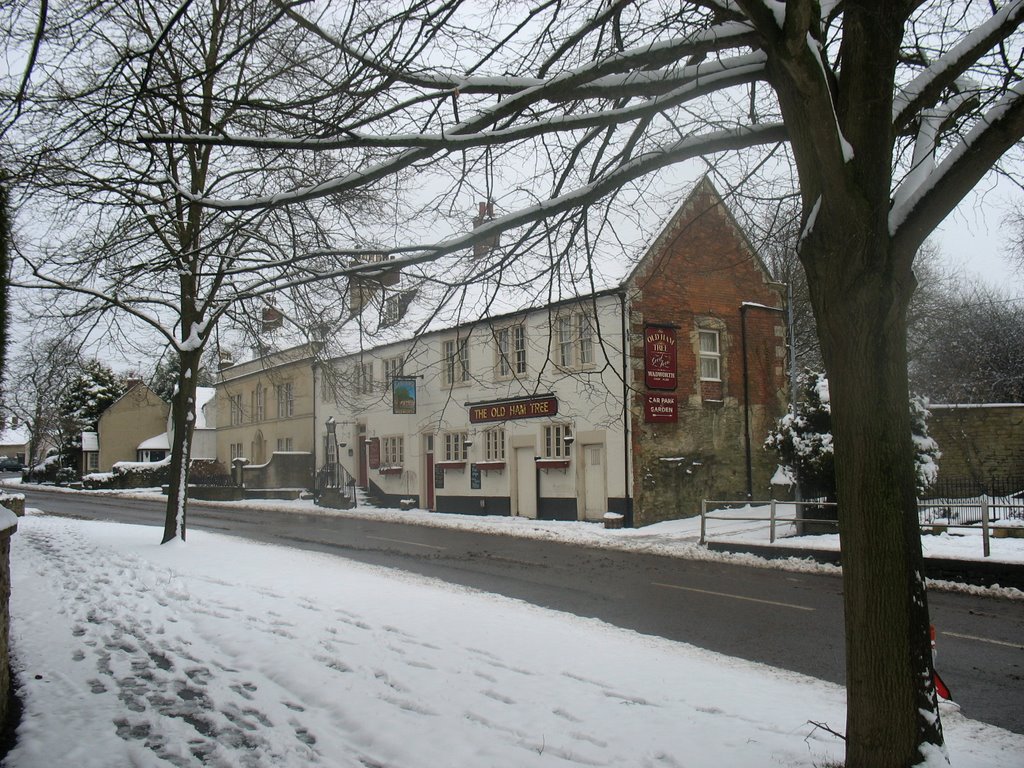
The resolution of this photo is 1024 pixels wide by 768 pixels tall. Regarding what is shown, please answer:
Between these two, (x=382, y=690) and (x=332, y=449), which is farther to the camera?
(x=332, y=449)

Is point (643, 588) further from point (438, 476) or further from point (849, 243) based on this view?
point (438, 476)

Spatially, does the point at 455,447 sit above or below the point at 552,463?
above

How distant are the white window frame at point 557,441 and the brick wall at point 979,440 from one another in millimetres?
11301

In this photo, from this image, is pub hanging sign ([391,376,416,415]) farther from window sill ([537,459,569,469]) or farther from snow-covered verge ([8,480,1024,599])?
window sill ([537,459,569,469])

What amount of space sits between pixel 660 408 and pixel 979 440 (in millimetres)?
10587

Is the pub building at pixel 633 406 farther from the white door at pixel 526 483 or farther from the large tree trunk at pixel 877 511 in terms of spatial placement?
the large tree trunk at pixel 877 511

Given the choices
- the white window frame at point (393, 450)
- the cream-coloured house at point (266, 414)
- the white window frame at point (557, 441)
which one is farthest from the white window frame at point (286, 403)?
the white window frame at point (557, 441)

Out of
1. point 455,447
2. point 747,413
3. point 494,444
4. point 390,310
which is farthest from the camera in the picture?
point 455,447

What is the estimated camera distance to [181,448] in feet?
53.6

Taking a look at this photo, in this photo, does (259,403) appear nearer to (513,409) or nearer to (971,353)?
(513,409)

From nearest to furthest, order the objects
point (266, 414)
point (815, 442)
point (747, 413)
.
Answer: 1. point (815, 442)
2. point (747, 413)
3. point (266, 414)

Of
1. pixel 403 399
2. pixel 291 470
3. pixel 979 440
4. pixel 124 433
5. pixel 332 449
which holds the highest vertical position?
pixel 124 433

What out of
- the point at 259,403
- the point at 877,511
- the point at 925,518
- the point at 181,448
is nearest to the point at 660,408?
the point at 925,518

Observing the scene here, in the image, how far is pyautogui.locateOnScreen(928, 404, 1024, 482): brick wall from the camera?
25.5 meters
